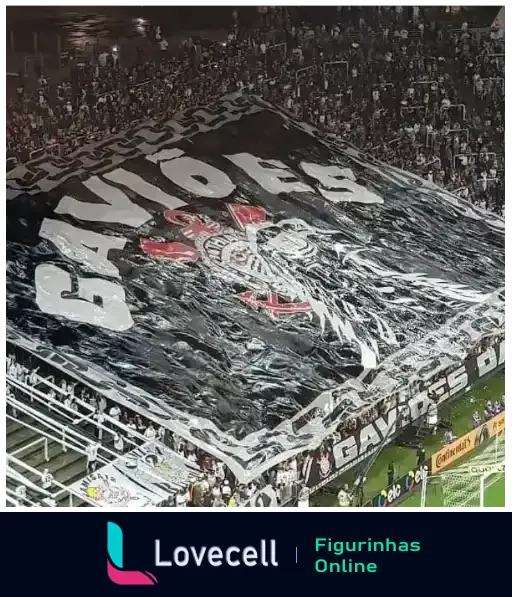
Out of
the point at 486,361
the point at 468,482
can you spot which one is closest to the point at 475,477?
the point at 468,482

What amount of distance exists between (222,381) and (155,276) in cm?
48

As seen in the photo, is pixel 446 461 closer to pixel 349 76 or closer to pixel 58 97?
pixel 349 76

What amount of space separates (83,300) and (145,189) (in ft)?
1.65

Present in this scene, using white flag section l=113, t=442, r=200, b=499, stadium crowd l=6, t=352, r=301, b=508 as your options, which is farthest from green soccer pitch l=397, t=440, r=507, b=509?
white flag section l=113, t=442, r=200, b=499

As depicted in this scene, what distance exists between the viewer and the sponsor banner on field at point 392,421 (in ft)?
8.66

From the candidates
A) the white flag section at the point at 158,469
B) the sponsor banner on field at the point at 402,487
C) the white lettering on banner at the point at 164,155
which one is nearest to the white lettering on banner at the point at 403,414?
the sponsor banner on field at the point at 402,487

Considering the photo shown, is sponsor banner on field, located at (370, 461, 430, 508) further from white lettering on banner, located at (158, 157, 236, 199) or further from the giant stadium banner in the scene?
white lettering on banner, located at (158, 157, 236, 199)

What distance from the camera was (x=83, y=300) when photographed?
276 cm

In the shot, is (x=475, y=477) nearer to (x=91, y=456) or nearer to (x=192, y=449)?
(x=192, y=449)

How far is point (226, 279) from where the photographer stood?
2.84m

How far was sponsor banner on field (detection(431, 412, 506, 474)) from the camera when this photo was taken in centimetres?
271

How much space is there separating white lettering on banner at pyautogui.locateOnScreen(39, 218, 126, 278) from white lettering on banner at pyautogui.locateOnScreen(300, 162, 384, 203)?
817 millimetres
